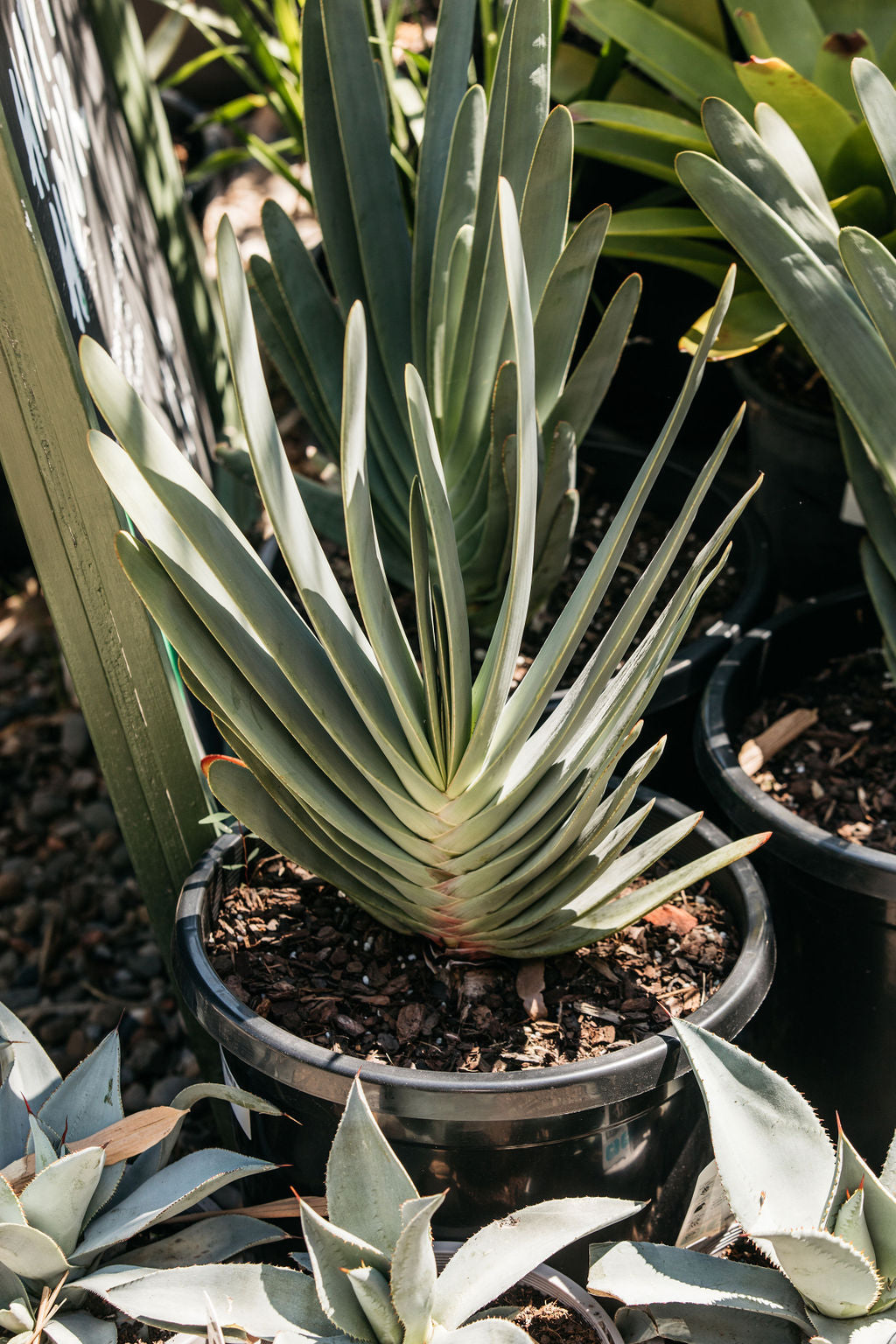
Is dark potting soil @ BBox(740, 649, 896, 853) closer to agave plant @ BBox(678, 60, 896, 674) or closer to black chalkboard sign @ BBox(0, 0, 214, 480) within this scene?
agave plant @ BBox(678, 60, 896, 674)

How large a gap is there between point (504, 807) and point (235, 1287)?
37 centimetres

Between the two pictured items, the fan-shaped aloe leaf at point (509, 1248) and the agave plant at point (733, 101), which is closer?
the fan-shaped aloe leaf at point (509, 1248)

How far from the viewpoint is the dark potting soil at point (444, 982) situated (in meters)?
0.91

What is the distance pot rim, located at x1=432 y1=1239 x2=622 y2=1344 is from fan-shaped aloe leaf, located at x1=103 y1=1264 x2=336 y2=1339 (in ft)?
0.34

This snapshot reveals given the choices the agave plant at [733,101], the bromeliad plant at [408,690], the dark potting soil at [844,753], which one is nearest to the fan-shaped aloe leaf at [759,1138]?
the bromeliad plant at [408,690]

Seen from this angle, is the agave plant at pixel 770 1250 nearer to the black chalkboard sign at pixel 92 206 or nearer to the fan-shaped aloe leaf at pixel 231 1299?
the fan-shaped aloe leaf at pixel 231 1299

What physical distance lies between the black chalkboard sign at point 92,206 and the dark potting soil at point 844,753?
2.43 feet

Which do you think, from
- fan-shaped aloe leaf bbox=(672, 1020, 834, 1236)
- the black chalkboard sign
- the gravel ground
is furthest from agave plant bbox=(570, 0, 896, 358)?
the gravel ground

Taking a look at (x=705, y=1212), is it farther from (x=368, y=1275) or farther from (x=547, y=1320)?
(x=368, y=1275)

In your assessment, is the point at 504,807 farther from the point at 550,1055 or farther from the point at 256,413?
the point at 256,413

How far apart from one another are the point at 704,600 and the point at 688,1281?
0.83 metres

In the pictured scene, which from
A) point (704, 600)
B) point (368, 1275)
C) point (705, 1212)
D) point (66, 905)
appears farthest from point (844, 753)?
point (66, 905)

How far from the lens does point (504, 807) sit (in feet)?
2.78


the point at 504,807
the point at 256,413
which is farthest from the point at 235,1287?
the point at 256,413
